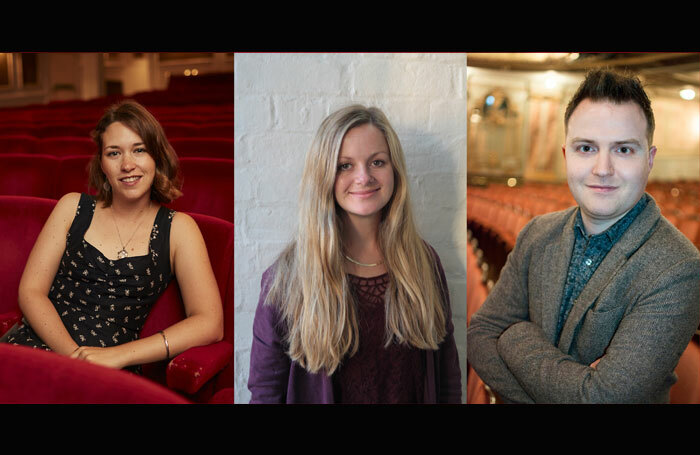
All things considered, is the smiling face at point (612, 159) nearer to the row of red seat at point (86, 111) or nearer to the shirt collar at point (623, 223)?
the shirt collar at point (623, 223)

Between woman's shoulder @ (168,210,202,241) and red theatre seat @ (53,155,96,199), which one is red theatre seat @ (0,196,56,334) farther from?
woman's shoulder @ (168,210,202,241)

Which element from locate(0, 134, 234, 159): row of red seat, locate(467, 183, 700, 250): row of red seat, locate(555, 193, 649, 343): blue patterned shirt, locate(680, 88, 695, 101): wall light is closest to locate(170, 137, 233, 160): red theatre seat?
locate(0, 134, 234, 159): row of red seat

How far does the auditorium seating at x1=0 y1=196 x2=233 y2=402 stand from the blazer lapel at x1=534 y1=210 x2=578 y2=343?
0.78 m

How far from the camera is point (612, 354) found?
1.30 meters

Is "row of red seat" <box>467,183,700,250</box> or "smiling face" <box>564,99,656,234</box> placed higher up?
"smiling face" <box>564,99,656,234</box>

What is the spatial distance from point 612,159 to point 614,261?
0.24 metres

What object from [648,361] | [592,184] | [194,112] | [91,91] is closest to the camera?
[648,361]

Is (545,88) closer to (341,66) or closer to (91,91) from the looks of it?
(341,66)

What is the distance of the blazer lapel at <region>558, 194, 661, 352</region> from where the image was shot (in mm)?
1324

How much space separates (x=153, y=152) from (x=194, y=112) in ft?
0.49

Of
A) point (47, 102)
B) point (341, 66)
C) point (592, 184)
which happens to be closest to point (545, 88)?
point (592, 184)

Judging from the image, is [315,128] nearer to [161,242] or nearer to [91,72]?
[161,242]

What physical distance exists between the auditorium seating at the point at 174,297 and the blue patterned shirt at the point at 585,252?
828 mm

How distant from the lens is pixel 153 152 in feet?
4.99
